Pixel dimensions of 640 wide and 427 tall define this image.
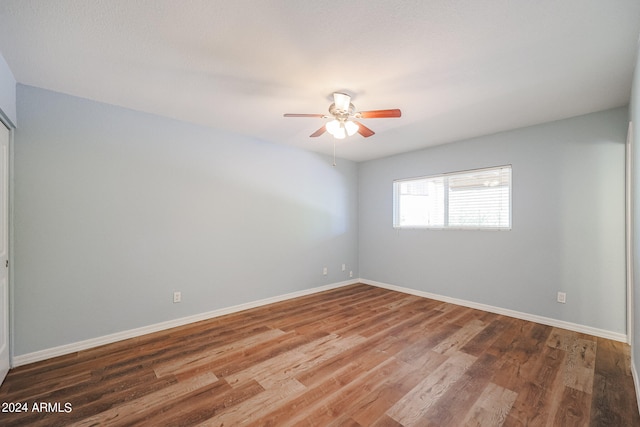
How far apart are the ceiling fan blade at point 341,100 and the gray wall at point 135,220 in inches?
70.9

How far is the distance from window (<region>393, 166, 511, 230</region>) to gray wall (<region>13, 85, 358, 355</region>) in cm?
192

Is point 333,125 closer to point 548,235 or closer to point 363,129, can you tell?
point 363,129

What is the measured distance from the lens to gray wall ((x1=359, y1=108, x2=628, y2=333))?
2816 mm

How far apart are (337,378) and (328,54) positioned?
8.05ft

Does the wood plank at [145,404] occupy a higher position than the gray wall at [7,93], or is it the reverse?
the gray wall at [7,93]

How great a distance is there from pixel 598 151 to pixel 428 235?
85.7 inches

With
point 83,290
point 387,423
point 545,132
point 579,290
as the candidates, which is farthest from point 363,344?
point 545,132

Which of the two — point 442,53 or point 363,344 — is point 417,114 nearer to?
point 442,53

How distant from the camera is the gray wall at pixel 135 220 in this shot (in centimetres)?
239

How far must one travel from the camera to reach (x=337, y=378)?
2078 mm

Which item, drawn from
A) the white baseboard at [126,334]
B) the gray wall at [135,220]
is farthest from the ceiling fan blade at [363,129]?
the white baseboard at [126,334]

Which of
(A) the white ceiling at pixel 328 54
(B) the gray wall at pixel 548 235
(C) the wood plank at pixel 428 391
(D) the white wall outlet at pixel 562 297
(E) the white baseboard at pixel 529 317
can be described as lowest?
(C) the wood plank at pixel 428 391

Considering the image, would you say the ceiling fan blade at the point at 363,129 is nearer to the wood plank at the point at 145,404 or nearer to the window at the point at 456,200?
the window at the point at 456,200

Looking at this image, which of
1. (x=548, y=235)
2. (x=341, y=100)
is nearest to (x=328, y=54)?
(x=341, y=100)
